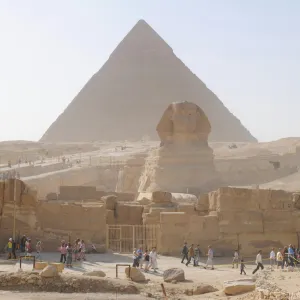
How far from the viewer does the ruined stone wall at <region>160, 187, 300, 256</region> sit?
12227 millimetres

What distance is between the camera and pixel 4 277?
866 centimetres

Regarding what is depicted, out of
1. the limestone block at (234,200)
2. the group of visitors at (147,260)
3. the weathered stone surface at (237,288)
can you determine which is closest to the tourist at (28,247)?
the group of visitors at (147,260)

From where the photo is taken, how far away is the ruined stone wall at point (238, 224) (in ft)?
40.1

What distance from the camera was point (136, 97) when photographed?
297 feet

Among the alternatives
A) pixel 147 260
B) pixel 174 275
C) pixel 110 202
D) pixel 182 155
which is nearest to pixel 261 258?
pixel 147 260

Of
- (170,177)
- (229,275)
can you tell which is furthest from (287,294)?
(170,177)

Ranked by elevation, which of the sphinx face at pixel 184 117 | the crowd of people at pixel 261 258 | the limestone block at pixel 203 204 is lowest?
the crowd of people at pixel 261 258

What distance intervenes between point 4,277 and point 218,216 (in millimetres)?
5005

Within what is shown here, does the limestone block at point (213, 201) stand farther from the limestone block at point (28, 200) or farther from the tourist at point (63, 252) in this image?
the limestone block at point (28, 200)

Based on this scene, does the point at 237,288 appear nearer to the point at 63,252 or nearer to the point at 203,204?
the point at 63,252

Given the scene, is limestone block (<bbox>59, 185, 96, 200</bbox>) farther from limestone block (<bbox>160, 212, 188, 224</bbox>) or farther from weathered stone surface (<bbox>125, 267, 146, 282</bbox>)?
weathered stone surface (<bbox>125, 267, 146, 282</bbox>)

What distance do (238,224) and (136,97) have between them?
78584mm

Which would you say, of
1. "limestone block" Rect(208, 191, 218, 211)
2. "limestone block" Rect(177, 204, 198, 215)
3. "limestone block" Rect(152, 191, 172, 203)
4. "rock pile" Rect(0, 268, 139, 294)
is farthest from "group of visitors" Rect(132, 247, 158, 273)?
"limestone block" Rect(152, 191, 172, 203)

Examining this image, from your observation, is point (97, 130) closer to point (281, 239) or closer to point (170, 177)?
point (170, 177)
